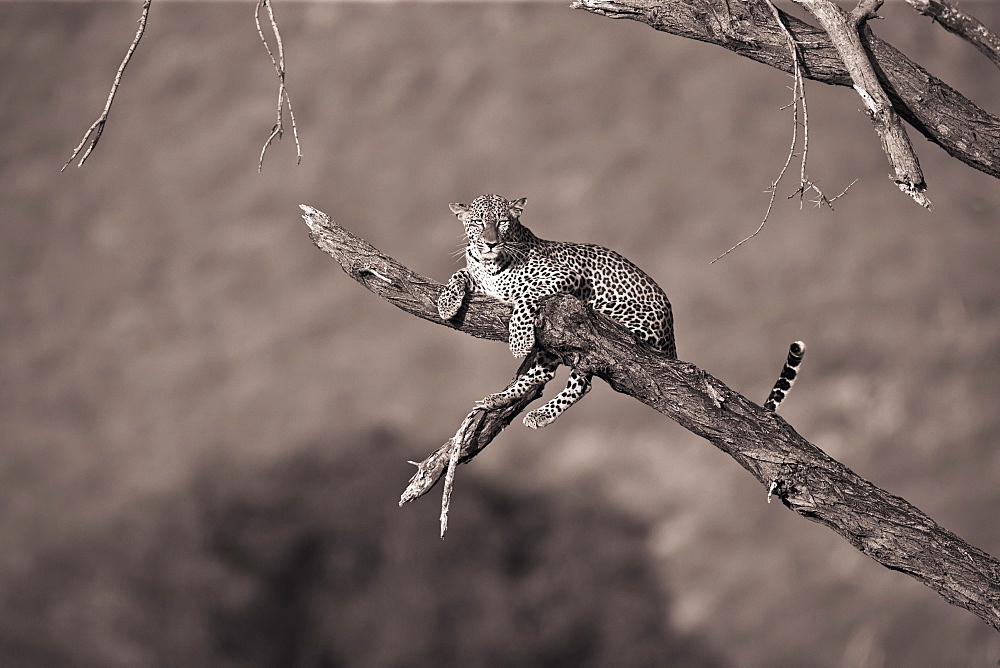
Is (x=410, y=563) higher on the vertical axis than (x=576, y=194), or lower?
lower

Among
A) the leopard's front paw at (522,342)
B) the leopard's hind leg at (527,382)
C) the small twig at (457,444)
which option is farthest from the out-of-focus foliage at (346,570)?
the leopard's front paw at (522,342)

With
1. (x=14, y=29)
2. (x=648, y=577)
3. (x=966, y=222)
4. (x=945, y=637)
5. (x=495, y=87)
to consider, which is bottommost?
(x=945, y=637)

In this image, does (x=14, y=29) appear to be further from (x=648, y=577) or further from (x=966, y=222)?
(x=966, y=222)

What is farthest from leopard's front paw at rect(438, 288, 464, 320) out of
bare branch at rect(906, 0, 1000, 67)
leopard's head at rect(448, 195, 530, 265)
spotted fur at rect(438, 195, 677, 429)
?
bare branch at rect(906, 0, 1000, 67)

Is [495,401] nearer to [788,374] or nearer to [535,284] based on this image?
[535,284]

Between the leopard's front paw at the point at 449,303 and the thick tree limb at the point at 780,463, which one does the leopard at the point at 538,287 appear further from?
the thick tree limb at the point at 780,463

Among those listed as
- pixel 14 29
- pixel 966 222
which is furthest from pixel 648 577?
pixel 14 29
